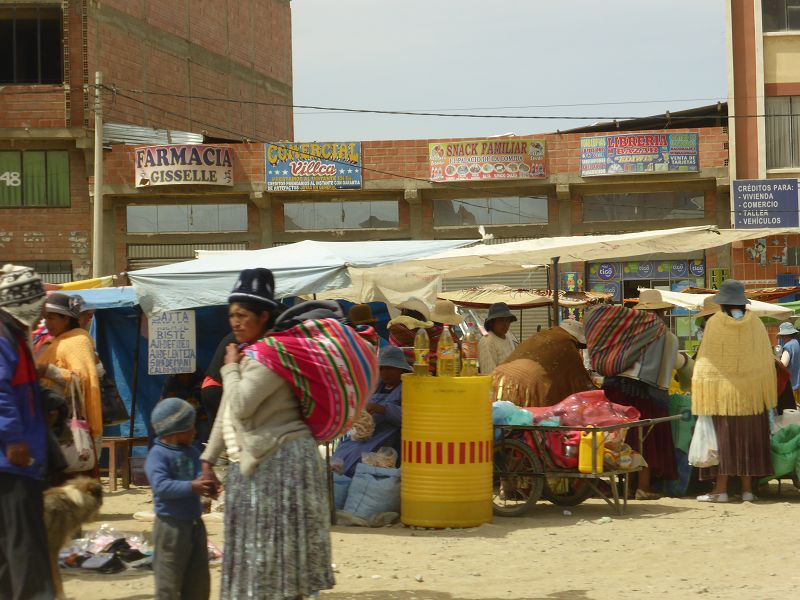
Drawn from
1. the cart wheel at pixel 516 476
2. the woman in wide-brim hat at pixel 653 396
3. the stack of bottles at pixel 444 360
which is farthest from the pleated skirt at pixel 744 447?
the stack of bottles at pixel 444 360

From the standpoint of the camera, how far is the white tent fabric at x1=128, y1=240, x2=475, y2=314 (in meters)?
9.41

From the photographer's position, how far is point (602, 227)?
29.4 metres

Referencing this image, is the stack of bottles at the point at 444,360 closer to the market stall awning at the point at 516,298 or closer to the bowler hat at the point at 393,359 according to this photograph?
the bowler hat at the point at 393,359

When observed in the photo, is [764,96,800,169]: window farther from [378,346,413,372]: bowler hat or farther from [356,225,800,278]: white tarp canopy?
[378,346,413,372]: bowler hat

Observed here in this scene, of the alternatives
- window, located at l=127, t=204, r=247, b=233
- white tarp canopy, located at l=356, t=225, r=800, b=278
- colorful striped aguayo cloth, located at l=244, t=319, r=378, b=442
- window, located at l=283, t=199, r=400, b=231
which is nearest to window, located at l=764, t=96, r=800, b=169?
window, located at l=283, t=199, r=400, b=231

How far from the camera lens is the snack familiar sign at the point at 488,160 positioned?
1161 inches

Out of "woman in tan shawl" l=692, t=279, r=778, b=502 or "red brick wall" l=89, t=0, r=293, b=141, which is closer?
"woman in tan shawl" l=692, t=279, r=778, b=502

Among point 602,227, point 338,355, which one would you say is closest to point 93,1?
point 602,227

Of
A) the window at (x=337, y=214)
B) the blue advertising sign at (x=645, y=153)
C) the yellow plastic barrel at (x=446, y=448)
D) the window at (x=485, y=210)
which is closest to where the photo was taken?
the yellow plastic barrel at (x=446, y=448)

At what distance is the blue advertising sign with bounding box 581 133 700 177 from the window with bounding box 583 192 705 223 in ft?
2.93

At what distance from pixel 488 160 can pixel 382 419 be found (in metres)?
21.0

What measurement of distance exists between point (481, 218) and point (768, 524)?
2161cm

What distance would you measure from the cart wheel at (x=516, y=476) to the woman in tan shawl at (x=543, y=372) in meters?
0.54

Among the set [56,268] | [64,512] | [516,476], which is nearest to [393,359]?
[516,476]
